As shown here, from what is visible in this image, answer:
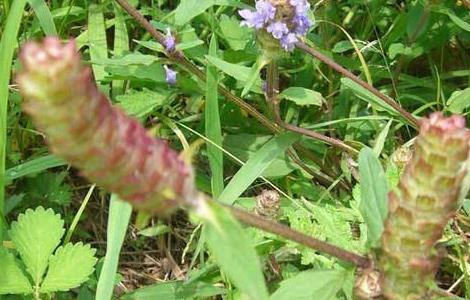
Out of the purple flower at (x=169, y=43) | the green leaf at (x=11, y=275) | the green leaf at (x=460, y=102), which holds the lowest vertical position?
the green leaf at (x=11, y=275)

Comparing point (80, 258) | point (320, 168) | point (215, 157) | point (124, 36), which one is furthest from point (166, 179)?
point (124, 36)

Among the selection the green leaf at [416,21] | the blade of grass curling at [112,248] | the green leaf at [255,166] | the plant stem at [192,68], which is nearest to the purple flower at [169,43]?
the plant stem at [192,68]

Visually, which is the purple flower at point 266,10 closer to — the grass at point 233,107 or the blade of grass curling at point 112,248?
the grass at point 233,107

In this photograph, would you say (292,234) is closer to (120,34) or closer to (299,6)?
(299,6)

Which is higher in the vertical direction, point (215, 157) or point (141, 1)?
point (141, 1)

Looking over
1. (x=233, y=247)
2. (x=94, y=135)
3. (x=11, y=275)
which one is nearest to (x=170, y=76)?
(x=11, y=275)

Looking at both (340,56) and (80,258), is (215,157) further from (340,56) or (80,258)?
(340,56)

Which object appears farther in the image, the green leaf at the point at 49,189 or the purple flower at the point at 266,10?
the green leaf at the point at 49,189
